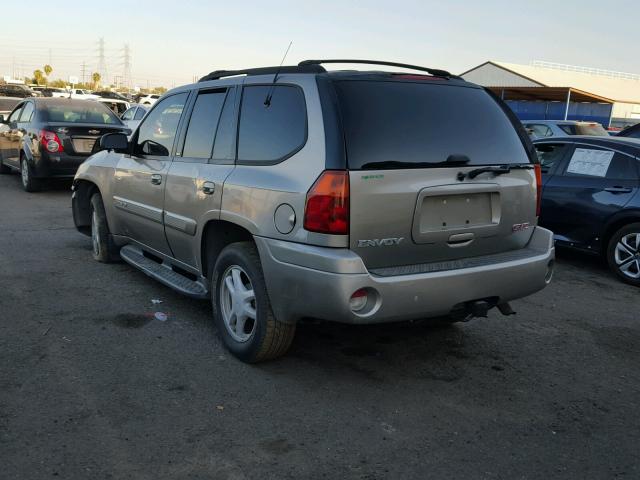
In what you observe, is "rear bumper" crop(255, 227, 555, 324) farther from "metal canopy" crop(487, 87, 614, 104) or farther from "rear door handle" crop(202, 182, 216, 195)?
"metal canopy" crop(487, 87, 614, 104)

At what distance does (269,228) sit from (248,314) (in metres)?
0.67

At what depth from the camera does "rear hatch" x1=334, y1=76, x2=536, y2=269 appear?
11.1 feet

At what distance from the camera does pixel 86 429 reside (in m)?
3.16

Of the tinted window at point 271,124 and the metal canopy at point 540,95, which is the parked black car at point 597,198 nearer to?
the tinted window at point 271,124

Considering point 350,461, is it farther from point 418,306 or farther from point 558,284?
point 558,284

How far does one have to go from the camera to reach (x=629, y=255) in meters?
6.52

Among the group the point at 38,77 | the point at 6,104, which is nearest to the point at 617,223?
the point at 6,104

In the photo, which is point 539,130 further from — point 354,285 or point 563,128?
point 354,285

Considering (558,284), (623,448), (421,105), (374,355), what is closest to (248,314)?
(374,355)

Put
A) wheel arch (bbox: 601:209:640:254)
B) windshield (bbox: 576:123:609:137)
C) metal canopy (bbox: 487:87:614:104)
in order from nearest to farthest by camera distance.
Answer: wheel arch (bbox: 601:209:640:254), windshield (bbox: 576:123:609:137), metal canopy (bbox: 487:87:614:104)

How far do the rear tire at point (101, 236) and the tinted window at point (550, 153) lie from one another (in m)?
5.00

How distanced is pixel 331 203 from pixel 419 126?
2.53ft

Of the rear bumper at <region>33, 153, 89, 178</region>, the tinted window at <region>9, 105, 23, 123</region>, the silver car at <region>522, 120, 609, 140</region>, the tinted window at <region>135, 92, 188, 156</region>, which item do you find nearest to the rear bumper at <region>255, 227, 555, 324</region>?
the tinted window at <region>135, 92, 188, 156</region>

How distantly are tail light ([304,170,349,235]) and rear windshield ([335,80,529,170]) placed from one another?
0.12 metres
